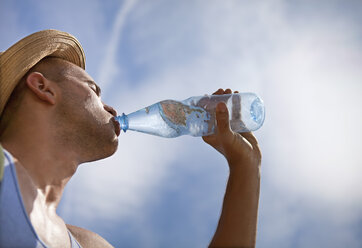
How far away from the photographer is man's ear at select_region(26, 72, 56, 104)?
221cm

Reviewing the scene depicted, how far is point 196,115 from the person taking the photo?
8.63ft

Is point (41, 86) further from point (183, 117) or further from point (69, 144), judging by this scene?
point (183, 117)

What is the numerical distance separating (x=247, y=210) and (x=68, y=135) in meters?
1.17

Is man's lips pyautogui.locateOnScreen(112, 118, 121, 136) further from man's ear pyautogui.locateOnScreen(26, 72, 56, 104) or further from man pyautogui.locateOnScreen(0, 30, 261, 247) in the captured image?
man's ear pyautogui.locateOnScreen(26, 72, 56, 104)

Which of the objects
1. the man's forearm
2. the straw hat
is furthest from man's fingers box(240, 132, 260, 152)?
the straw hat

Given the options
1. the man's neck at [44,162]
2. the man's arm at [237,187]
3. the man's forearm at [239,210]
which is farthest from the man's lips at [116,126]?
the man's forearm at [239,210]

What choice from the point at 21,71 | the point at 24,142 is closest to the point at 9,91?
the point at 21,71

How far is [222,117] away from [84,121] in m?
0.87

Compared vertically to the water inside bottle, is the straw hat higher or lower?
higher

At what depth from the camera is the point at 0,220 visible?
1469mm

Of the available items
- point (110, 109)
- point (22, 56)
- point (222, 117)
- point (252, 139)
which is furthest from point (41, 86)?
point (252, 139)

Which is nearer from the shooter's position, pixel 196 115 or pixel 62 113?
pixel 62 113

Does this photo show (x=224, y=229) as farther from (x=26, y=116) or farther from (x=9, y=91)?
(x=9, y=91)

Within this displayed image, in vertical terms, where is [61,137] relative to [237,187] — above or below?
above
